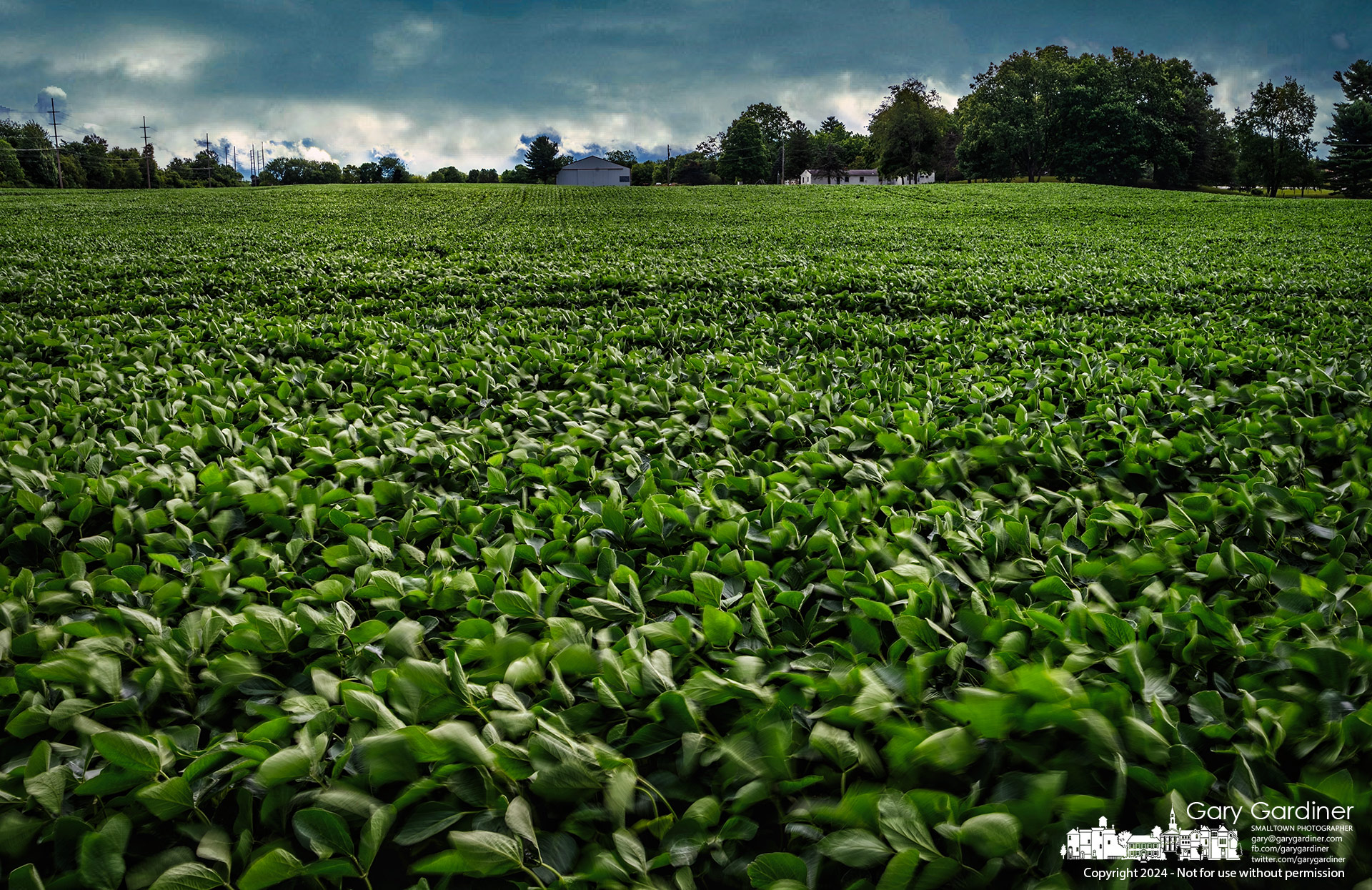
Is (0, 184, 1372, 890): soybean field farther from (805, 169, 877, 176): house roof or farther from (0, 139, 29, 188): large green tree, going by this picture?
(805, 169, 877, 176): house roof

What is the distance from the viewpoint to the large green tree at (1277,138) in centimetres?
5025

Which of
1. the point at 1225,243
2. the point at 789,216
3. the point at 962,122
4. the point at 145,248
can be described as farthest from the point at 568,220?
the point at 962,122

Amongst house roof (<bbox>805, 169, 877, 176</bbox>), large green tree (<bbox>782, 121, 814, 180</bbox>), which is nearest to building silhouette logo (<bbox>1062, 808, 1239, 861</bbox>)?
large green tree (<bbox>782, 121, 814, 180</bbox>)

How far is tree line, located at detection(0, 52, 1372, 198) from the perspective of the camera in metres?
50.6

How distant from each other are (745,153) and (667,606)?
2998 inches

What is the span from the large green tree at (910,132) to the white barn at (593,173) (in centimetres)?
2912

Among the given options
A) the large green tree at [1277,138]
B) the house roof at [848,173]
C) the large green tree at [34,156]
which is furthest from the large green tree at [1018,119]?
the large green tree at [34,156]

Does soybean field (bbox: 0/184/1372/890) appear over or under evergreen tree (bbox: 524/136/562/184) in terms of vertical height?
under

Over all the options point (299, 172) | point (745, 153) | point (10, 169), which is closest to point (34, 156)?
point (10, 169)

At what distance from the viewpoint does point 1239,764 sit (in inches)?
51.4

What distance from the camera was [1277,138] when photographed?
168ft

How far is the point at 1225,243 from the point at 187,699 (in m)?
17.2

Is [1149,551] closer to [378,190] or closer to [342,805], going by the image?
[342,805]

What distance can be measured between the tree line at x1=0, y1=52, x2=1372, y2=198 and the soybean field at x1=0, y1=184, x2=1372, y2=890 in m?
56.6
